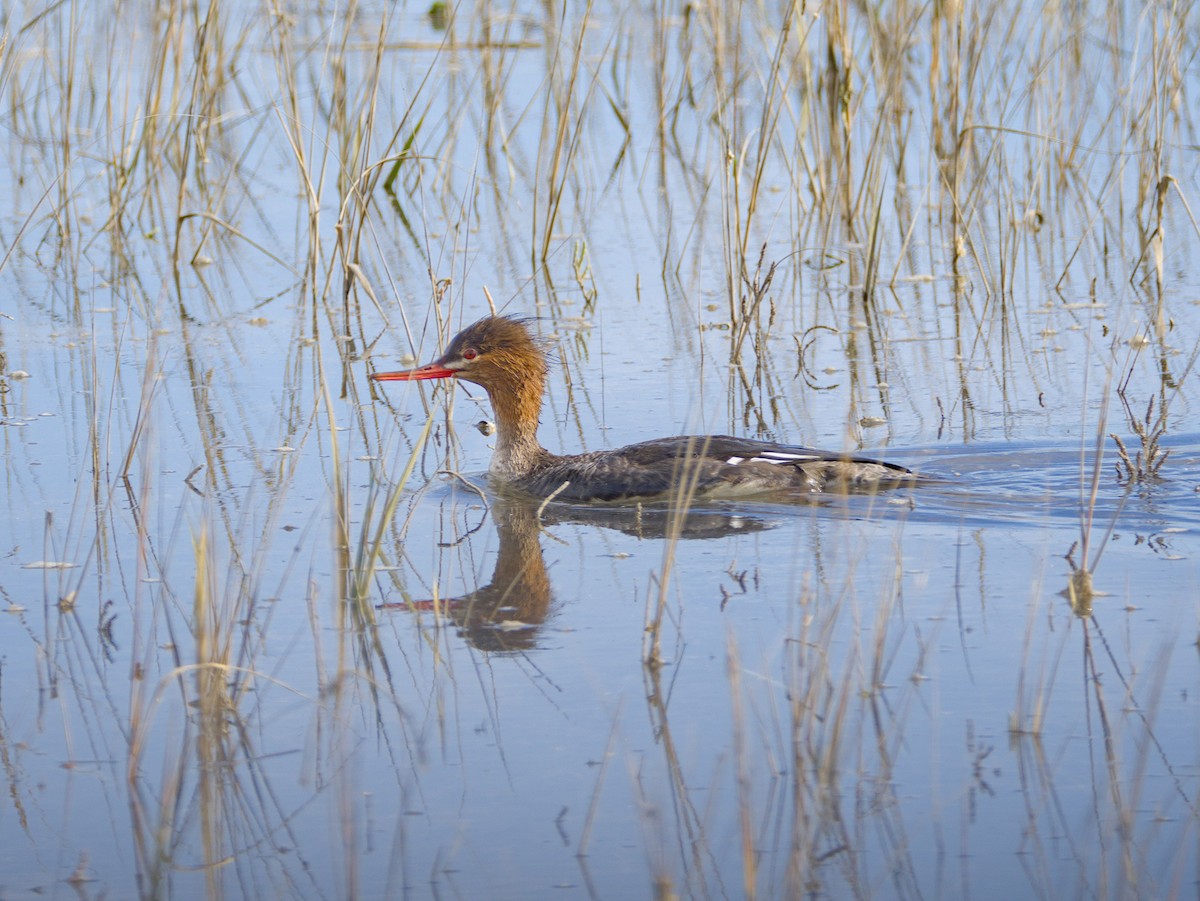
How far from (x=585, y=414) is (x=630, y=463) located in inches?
56.0

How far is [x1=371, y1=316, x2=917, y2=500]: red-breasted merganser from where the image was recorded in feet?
21.6

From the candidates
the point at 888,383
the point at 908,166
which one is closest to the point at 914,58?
the point at 908,166

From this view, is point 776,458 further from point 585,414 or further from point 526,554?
point 585,414

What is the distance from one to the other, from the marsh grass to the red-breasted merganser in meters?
0.22

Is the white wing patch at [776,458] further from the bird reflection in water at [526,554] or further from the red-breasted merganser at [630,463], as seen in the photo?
the bird reflection in water at [526,554]

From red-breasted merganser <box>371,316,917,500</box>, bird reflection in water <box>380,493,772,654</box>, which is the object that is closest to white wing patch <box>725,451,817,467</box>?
red-breasted merganser <box>371,316,917,500</box>

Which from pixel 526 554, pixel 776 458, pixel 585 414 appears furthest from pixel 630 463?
pixel 585 414

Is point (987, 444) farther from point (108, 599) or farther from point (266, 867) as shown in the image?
point (266, 867)

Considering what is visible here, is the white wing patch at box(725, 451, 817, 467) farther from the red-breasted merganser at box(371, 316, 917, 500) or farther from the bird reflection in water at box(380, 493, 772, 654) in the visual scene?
the bird reflection in water at box(380, 493, 772, 654)

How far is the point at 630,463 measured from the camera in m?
6.68

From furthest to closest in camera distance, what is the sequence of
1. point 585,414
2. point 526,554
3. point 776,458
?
point 585,414 → point 776,458 → point 526,554

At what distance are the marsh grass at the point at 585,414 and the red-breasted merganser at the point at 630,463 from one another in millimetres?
223

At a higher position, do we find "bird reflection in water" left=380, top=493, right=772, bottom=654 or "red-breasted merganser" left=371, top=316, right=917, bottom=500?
"red-breasted merganser" left=371, top=316, right=917, bottom=500

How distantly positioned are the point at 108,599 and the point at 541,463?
2.38 metres
